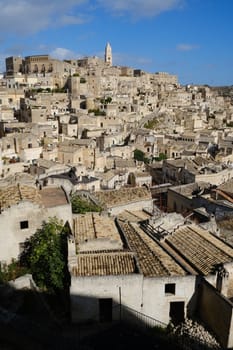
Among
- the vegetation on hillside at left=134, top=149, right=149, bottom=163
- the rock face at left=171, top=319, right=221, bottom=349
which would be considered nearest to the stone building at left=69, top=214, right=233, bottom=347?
the rock face at left=171, top=319, right=221, bottom=349

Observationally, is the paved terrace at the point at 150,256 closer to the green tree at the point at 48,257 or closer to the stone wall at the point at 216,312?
the stone wall at the point at 216,312

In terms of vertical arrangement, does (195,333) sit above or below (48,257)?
below

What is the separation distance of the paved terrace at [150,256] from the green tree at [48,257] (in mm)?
3022

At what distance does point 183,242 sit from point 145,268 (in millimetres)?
3590

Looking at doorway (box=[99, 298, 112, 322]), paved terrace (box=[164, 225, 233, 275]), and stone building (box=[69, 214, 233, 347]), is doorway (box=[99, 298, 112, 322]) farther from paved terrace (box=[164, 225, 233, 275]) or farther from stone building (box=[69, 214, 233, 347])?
paved terrace (box=[164, 225, 233, 275])

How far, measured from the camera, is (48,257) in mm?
13828

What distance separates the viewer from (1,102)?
57.9m

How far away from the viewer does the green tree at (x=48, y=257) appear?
13.8 m

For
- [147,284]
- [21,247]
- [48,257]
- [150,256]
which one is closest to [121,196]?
A: [150,256]

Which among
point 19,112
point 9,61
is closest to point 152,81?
Answer: point 9,61

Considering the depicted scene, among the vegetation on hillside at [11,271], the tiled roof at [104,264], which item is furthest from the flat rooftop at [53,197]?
the tiled roof at [104,264]

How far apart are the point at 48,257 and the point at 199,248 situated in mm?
6790

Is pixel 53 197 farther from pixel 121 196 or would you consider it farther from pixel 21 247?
pixel 121 196

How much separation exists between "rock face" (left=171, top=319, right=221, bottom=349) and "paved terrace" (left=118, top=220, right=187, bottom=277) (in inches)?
77.3
